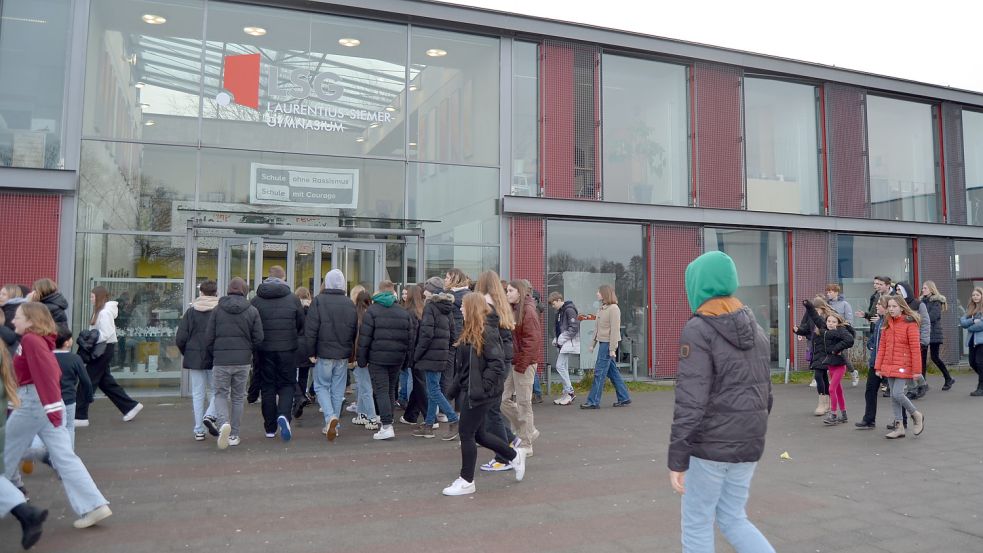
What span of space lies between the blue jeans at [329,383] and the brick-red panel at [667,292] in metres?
7.87

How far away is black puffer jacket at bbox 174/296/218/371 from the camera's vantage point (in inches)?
313

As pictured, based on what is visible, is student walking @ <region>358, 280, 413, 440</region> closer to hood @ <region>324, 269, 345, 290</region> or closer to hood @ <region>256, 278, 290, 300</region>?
hood @ <region>324, 269, 345, 290</region>

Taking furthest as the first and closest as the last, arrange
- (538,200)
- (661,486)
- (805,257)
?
(805,257), (538,200), (661,486)

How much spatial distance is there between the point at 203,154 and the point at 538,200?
6.23 metres

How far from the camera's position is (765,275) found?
1599 centimetres

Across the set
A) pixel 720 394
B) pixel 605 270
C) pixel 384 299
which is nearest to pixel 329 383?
pixel 384 299

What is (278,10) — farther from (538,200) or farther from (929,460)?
(929,460)

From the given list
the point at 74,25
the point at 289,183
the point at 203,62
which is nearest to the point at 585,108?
the point at 289,183

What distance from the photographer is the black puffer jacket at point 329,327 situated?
328 inches

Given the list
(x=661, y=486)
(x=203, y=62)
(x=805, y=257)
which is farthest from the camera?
(x=805, y=257)

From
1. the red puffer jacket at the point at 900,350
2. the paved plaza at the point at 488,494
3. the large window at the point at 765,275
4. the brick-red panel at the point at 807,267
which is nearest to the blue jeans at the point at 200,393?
the paved plaza at the point at 488,494

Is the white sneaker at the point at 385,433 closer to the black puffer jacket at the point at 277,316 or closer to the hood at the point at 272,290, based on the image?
the black puffer jacket at the point at 277,316

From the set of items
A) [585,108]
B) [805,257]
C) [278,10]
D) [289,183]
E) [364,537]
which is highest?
[278,10]

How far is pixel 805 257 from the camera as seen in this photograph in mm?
16125
